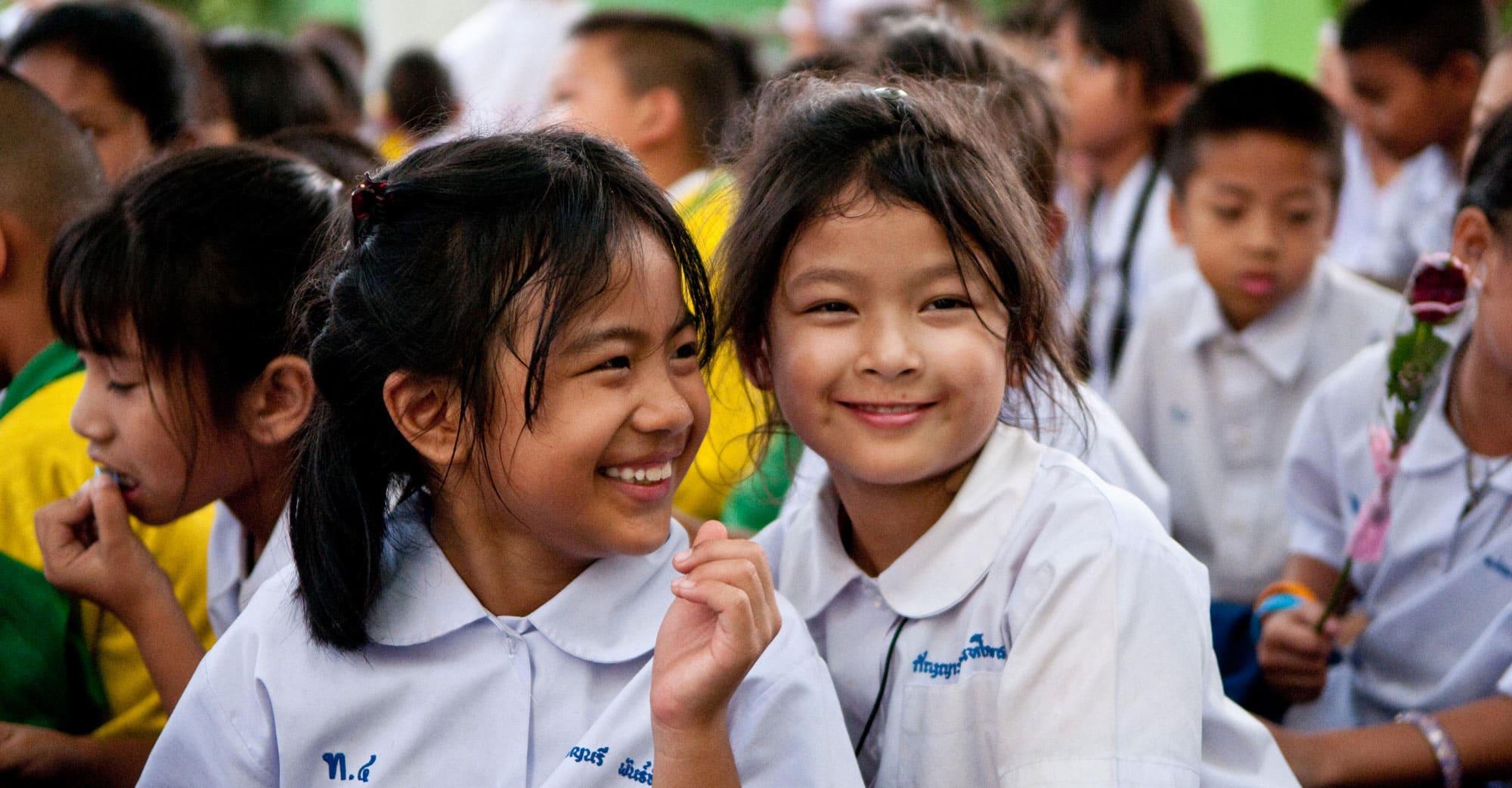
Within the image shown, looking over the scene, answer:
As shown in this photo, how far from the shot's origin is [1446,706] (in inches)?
71.8

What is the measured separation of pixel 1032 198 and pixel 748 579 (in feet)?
2.11

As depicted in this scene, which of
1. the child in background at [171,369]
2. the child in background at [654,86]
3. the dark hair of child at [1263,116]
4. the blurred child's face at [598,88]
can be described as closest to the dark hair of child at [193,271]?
the child in background at [171,369]

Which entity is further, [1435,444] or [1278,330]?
[1278,330]

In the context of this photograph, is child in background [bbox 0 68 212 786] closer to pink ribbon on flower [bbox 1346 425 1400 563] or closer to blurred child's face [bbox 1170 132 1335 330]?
pink ribbon on flower [bbox 1346 425 1400 563]

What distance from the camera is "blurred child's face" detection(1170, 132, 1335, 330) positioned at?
257 cm

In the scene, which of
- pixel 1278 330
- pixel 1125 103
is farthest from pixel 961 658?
pixel 1125 103

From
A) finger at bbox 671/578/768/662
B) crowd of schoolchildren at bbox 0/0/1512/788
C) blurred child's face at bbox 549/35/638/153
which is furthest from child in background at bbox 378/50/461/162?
finger at bbox 671/578/768/662

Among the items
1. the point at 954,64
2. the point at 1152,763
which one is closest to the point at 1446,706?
the point at 1152,763

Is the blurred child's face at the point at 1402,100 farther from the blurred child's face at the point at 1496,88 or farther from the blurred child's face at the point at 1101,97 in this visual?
the blurred child's face at the point at 1496,88

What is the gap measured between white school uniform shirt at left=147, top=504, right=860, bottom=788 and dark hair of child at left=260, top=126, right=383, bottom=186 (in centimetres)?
83

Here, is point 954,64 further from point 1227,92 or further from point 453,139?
point 453,139

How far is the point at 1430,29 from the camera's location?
3455mm

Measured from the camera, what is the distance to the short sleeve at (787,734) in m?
1.26

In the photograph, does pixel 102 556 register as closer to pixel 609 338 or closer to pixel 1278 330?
pixel 609 338
